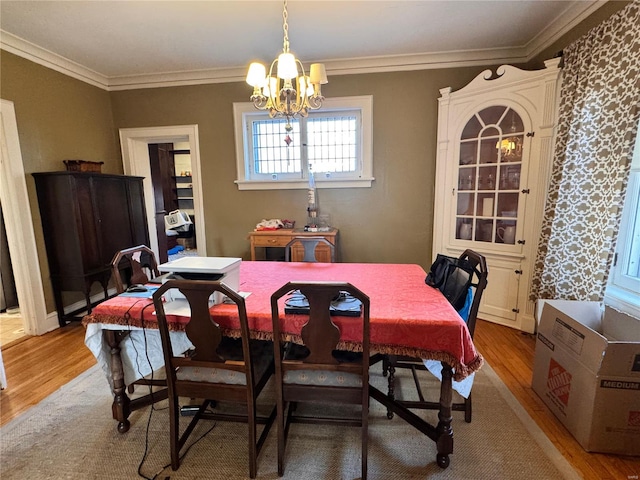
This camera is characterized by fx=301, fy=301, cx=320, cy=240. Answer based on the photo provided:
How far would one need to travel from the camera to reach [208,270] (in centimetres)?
139

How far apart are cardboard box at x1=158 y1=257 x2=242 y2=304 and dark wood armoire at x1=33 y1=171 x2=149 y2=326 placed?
6.78 feet

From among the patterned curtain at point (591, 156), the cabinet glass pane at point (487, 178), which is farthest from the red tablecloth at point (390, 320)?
the cabinet glass pane at point (487, 178)

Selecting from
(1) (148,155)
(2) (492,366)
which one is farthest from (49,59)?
(2) (492,366)

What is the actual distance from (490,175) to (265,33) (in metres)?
2.44

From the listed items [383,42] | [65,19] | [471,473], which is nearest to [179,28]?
[65,19]

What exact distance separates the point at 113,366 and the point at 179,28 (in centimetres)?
262

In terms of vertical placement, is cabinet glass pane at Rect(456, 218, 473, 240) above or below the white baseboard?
above

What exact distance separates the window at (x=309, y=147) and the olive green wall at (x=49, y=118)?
1.64 m

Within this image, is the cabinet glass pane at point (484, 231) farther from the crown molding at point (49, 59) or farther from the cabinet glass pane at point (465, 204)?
the crown molding at point (49, 59)

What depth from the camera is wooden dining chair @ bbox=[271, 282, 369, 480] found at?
1231 mm

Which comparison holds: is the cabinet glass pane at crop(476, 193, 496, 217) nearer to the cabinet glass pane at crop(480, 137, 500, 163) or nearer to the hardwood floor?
the cabinet glass pane at crop(480, 137, 500, 163)

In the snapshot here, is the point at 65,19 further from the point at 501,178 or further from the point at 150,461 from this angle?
the point at 501,178

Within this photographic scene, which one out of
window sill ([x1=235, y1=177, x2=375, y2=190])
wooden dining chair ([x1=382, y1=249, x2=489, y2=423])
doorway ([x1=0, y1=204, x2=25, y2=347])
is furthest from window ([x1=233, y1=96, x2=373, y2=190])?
doorway ([x1=0, y1=204, x2=25, y2=347])

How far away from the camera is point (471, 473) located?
4.65 ft
